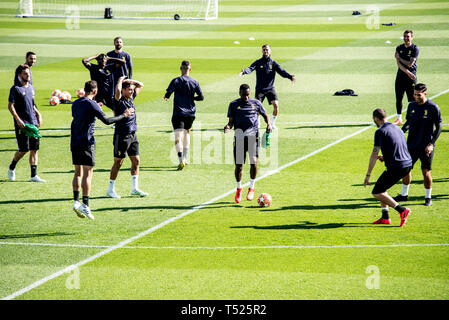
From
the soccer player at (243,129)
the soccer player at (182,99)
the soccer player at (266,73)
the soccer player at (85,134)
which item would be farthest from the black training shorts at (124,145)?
the soccer player at (266,73)

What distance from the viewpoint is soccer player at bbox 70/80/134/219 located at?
1277 centimetres

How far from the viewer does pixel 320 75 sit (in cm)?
3194

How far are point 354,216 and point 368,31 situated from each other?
36.5 m

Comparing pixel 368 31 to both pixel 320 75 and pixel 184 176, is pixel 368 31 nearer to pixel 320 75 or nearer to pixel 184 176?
pixel 320 75

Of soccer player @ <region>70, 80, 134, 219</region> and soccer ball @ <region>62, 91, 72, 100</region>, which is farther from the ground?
soccer ball @ <region>62, 91, 72, 100</region>

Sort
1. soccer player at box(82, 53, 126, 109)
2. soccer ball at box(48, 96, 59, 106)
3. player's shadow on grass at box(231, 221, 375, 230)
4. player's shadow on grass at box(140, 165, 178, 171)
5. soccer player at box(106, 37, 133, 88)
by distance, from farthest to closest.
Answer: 1. soccer ball at box(48, 96, 59, 106)
2. soccer player at box(82, 53, 126, 109)
3. soccer player at box(106, 37, 133, 88)
4. player's shadow on grass at box(140, 165, 178, 171)
5. player's shadow on grass at box(231, 221, 375, 230)

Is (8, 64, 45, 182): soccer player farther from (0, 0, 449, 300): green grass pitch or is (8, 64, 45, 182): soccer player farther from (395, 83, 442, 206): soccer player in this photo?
(395, 83, 442, 206): soccer player

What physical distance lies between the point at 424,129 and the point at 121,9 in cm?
5287

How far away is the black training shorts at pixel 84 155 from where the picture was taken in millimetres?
12977

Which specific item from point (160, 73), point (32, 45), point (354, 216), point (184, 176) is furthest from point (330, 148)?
point (32, 45)

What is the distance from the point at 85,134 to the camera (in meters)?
13.0

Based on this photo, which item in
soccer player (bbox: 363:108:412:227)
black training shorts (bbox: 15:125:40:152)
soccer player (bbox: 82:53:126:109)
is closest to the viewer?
soccer player (bbox: 363:108:412:227)

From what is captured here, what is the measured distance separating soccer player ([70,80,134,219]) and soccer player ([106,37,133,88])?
7.47 meters

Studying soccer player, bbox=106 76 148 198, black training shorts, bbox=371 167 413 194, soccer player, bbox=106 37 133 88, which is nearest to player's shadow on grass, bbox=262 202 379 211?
black training shorts, bbox=371 167 413 194
